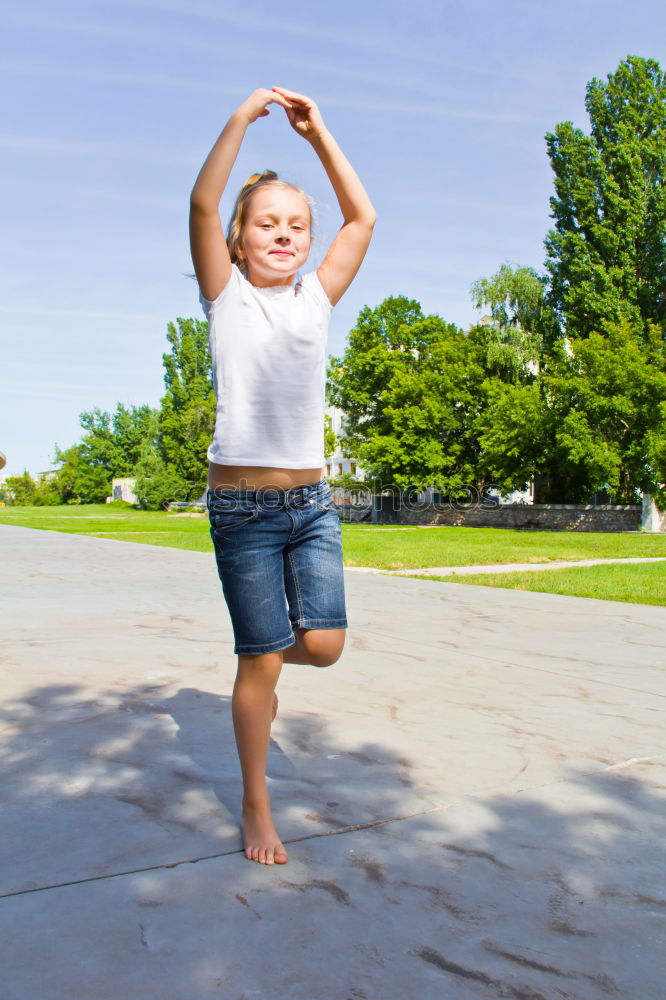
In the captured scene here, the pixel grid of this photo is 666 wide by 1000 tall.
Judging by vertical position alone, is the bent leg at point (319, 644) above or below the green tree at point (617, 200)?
below

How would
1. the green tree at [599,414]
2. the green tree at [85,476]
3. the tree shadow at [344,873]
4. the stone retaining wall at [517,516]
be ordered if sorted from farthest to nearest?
the green tree at [85,476]
the stone retaining wall at [517,516]
the green tree at [599,414]
the tree shadow at [344,873]

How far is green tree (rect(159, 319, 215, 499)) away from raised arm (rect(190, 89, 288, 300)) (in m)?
56.8

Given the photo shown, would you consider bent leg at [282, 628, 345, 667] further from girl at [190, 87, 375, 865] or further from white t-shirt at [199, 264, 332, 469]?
white t-shirt at [199, 264, 332, 469]

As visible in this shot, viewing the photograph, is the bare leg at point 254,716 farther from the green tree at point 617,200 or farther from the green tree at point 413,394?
the green tree at point 413,394

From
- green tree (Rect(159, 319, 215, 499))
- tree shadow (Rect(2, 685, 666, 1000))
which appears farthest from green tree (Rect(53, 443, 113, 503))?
tree shadow (Rect(2, 685, 666, 1000))

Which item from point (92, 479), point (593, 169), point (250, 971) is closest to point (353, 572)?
point (250, 971)

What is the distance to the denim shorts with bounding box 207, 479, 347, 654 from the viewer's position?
2320 millimetres

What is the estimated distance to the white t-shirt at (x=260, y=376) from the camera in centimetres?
231

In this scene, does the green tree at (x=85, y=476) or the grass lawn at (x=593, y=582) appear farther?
the green tree at (x=85, y=476)

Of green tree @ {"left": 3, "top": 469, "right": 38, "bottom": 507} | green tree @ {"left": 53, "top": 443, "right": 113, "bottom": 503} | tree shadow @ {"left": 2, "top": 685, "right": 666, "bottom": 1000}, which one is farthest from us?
green tree @ {"left": 3, "top": 469, "right": 38, "bottom": 507}

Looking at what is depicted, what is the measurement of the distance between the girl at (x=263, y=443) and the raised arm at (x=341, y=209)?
0.20ft

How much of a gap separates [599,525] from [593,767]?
2904cm

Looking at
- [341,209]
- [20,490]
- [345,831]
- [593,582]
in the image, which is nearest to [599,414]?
[593,582]

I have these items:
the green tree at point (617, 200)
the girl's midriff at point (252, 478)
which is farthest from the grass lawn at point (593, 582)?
the green tree at point (617, 200)
